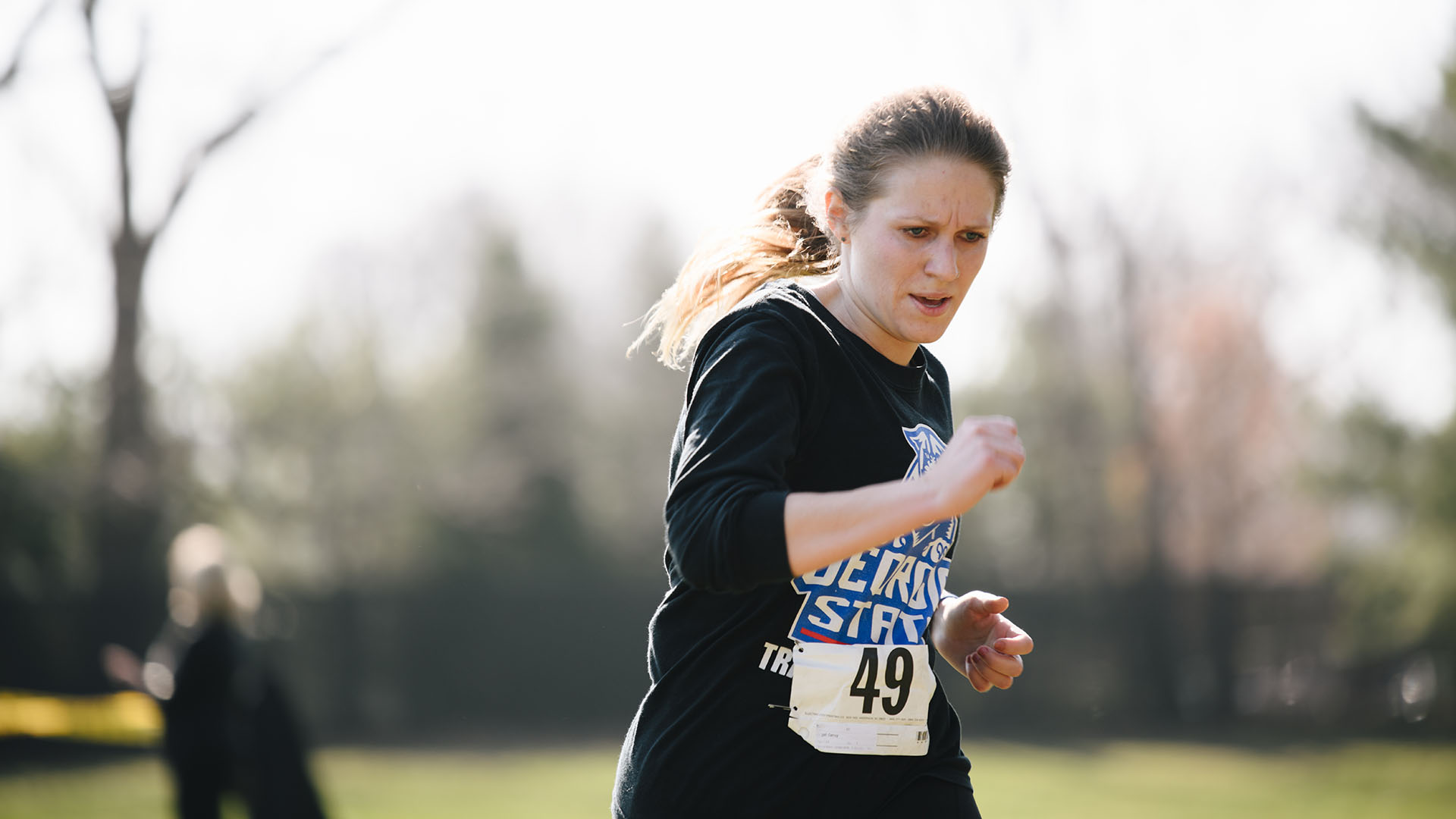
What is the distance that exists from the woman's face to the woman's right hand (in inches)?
19.5

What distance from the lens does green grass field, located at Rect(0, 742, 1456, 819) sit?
1207 cm

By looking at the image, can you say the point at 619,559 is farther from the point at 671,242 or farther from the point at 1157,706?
the point at 1157,706

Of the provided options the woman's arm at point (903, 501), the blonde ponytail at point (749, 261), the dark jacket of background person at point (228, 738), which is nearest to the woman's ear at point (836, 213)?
the blonde ponytail at point (749, 261)

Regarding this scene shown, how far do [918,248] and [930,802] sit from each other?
1.02 metres

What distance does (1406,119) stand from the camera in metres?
20.6

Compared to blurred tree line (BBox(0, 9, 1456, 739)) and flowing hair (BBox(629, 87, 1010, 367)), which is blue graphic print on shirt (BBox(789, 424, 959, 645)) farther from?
blurred tree line (BBox(0, 9, 1456, 739))

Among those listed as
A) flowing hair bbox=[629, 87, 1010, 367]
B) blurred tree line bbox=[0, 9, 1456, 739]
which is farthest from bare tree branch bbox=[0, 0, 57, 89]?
flowing hair bbox=[629, 87, 1010, 367]

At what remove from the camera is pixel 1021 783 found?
14.7 meters

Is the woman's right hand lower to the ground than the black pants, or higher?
higher

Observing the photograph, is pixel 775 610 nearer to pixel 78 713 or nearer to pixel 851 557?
pixel 851 557

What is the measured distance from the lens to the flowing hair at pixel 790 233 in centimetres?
236

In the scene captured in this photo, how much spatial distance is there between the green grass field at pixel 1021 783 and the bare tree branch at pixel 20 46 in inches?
319

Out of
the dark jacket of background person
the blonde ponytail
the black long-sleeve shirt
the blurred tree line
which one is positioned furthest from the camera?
the blurred tree line

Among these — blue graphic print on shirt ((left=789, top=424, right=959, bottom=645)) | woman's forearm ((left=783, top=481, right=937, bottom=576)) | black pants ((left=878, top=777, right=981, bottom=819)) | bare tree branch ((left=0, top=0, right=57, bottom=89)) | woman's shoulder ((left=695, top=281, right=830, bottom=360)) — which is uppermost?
Result: bare tree branch ((left=0, top=0, right=57, bottom=89))
